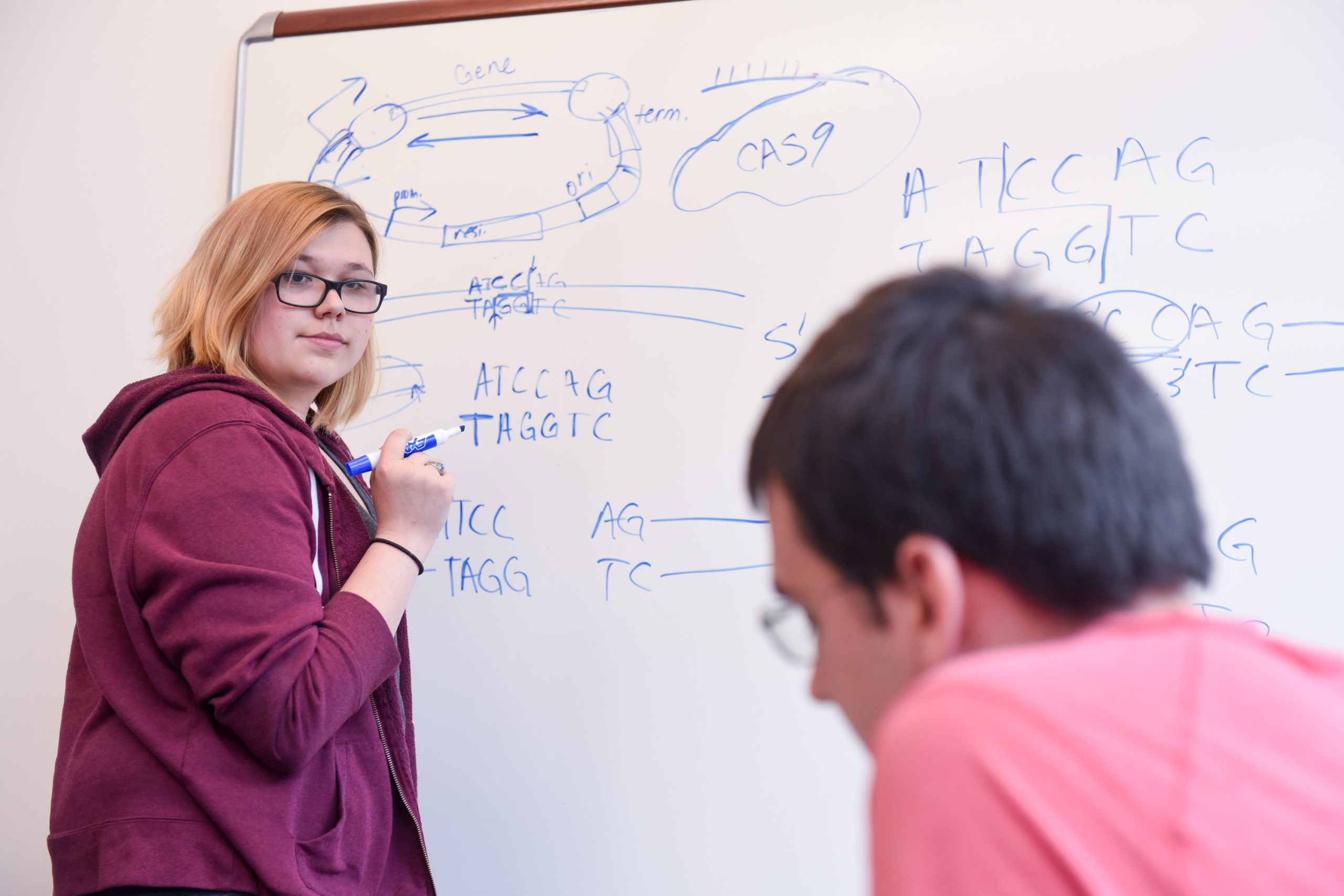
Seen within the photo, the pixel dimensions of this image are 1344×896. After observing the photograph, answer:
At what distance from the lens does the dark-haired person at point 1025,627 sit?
33 cm

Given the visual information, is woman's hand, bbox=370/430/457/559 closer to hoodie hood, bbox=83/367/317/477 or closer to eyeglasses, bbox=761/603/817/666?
hoodie hood, bbox=83/367/317/477

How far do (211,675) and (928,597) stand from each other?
669 millimetres

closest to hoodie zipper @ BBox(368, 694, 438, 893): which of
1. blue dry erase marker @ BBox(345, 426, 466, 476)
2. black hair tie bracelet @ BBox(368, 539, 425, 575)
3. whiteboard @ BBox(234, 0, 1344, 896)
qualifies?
black hair tie bracelet @ BBox(368, 539, 425, 575)

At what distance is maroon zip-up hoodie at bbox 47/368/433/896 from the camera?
2.75 ft

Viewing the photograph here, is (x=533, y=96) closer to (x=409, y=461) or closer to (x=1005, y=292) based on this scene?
(x=409, y=461)

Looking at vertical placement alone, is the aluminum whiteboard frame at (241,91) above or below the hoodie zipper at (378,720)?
above

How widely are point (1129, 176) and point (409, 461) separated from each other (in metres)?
0.97

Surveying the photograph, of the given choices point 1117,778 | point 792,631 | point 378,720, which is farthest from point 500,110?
point 1117,778

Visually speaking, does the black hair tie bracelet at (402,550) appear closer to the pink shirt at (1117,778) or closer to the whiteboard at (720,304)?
the whiteboard at (720,304)

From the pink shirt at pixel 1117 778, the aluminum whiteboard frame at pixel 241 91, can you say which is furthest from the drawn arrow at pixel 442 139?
the pink shirt at pixel 1117 778

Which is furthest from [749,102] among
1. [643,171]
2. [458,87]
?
[458,87]

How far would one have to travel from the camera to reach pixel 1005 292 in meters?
0.45

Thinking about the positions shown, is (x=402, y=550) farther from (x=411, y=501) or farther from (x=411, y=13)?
(x=411, y=13)

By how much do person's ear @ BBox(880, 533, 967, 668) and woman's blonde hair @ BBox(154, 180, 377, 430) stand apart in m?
0.79
